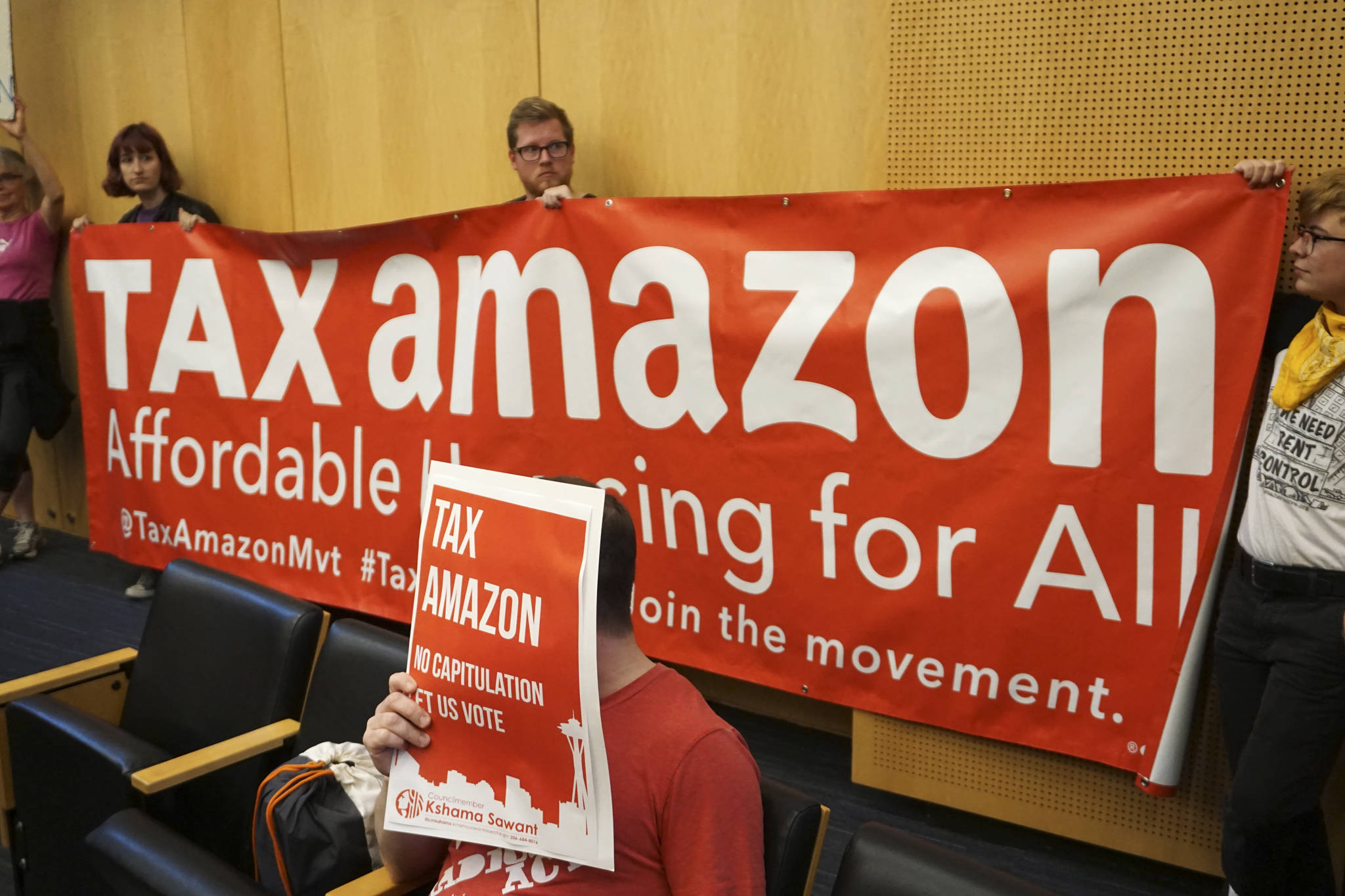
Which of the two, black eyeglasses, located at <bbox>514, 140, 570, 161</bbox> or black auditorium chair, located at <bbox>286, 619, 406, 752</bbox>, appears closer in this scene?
black auditorium chair, located at <bbox>286, 619, 406, 752</bbox>

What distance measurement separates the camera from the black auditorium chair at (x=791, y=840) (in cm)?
133

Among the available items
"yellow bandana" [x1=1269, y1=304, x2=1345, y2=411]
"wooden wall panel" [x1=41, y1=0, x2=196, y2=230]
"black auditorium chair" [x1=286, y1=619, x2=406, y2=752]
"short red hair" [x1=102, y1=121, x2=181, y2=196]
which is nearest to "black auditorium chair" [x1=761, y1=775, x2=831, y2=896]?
"black auditorium chair" [x1=286, y1=619, x2=406, y2=752]

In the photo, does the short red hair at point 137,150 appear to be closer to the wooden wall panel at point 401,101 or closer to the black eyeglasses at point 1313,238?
the wooden wall panel at point 401,101

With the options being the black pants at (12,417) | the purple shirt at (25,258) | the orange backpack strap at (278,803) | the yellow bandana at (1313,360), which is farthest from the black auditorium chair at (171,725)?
the purple shirt at (25,258)

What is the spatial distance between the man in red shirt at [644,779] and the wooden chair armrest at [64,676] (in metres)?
1.39

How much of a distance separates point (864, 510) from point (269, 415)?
7.55 feet

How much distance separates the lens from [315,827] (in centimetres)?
163

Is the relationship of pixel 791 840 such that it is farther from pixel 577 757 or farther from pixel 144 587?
pixel 144 587

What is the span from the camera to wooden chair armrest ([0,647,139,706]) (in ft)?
7.48

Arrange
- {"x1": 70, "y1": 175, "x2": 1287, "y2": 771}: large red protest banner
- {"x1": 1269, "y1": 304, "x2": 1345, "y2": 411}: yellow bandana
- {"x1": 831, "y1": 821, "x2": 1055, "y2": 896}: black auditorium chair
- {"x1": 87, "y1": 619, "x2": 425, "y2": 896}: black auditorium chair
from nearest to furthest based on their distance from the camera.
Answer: {"x1": 831, "y1": 821, "x2": 1055, "y2": 896}: black auditorium chair, {"x1": 87, "y1": 619, "x2": 425, "y2": 896}: black auditorium chair, {"x1": 1269, "y1": 304, "x2": 1345, "y2": 411}: yellow bandana, {"x1": 70, "y1": 175, "x2": 1287, "y2": 771}: large red protest banner

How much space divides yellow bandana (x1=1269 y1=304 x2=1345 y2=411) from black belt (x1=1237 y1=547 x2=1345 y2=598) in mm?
295

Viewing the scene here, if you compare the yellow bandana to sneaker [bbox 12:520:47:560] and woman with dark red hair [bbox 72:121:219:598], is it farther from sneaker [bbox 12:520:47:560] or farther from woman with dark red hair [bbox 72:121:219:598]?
sneaker [bbox 12:520:47:560]

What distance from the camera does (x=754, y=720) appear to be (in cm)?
335

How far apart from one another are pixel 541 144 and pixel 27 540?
3572 millimetres
